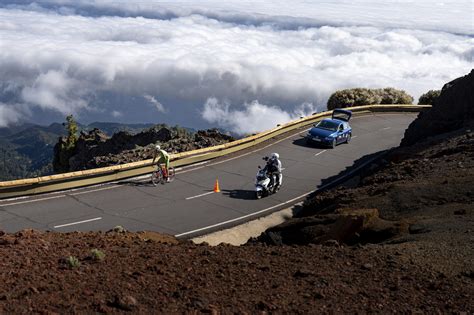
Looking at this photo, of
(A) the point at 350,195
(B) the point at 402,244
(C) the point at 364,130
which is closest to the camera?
(B) the point at 402,244

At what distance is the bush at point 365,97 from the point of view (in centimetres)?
5194

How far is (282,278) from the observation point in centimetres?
992

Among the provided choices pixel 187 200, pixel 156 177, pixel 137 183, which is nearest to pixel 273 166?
pixel 187 200

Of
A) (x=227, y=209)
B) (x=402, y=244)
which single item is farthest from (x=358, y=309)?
(x=227, y=209)

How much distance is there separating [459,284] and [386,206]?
7149 millimetres

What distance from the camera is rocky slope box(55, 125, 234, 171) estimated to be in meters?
33.9

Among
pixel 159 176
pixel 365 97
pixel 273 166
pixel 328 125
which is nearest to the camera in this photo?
pixel 273 166

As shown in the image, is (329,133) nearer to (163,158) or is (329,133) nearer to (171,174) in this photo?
(171,174)

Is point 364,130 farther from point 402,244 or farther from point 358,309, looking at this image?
point 358,309

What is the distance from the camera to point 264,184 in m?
23.6

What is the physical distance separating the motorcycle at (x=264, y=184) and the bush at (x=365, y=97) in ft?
95.5

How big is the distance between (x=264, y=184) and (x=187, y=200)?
3.29 metres

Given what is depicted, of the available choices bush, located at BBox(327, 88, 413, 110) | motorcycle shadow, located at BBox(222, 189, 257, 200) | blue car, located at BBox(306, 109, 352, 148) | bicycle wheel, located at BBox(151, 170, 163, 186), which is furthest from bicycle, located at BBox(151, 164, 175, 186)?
bush, located at BBox(327, 88, 413, 110)

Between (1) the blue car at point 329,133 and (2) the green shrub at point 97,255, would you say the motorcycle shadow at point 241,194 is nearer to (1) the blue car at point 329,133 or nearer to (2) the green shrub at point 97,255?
(1) the blue car at point 329,133
